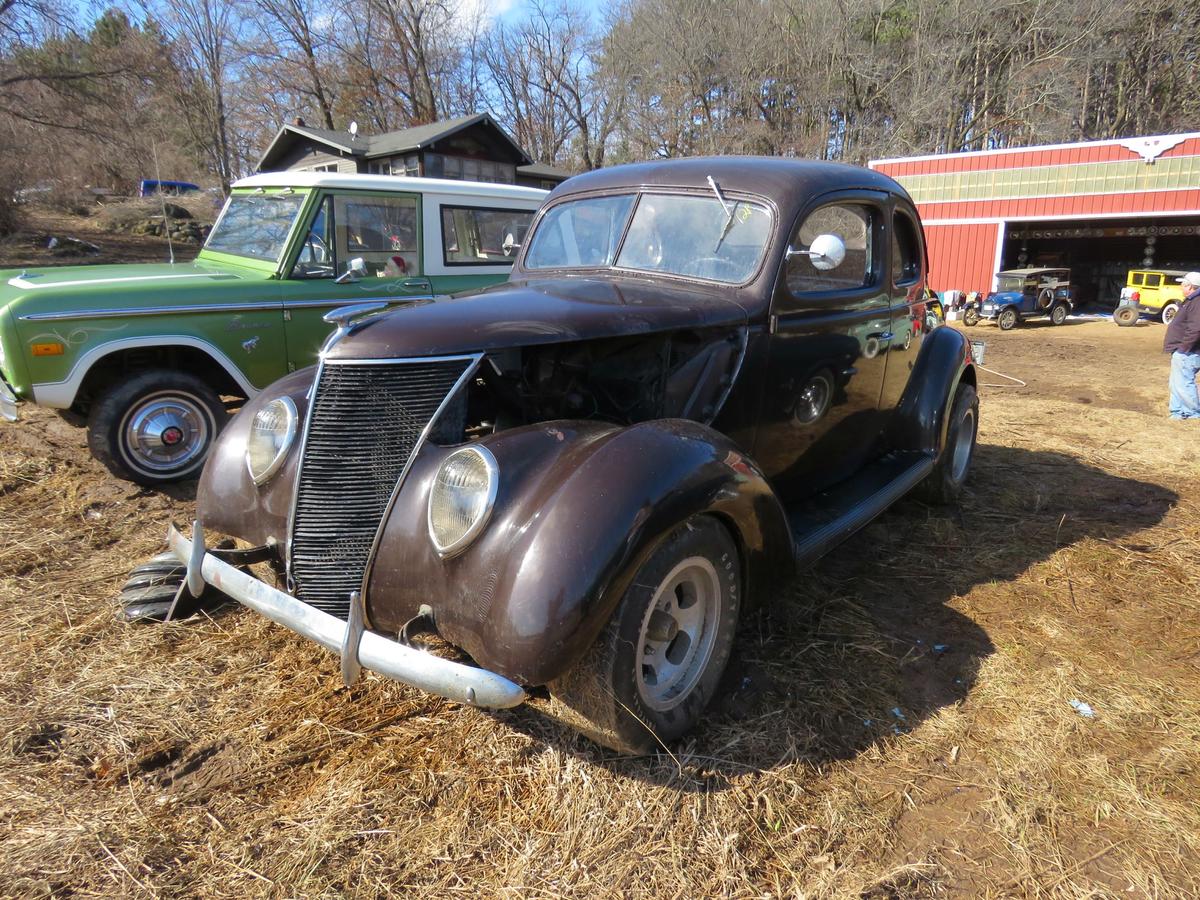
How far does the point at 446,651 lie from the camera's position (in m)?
2.57

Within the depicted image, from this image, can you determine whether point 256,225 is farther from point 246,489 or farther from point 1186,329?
point 1186,329

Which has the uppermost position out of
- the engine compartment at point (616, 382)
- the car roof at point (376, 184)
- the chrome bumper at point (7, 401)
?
the car roof at point (376, 184)

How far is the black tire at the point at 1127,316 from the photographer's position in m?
20.0

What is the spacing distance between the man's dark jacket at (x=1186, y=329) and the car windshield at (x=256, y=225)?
880 cm

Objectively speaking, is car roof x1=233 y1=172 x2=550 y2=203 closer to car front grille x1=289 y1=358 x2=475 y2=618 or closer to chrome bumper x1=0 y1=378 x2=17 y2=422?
chrome bumper x1=0 y1=378 x2=17 y2=422

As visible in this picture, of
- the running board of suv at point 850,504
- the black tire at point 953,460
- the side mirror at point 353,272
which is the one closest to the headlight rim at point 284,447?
the running board of suv at point 850,504

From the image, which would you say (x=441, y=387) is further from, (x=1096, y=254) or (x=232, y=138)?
(x=232, y=138)

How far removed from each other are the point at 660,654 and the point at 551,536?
0.73 metres

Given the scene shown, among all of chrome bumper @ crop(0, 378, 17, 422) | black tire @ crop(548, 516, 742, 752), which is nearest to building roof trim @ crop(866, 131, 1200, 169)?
black tire @ crop(548, 516, 742, 752)

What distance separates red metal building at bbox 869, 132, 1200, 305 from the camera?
1973cm

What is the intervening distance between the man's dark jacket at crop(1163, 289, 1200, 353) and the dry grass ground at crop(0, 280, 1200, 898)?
513 centimetres

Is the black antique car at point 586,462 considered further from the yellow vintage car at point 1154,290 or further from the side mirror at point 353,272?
the yellow vintage car at point 1154,290

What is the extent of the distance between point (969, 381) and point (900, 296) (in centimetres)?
134

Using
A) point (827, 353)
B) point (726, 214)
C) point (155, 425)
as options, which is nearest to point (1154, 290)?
point (827, 353)
